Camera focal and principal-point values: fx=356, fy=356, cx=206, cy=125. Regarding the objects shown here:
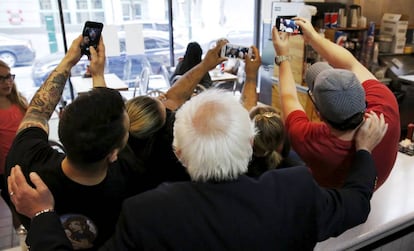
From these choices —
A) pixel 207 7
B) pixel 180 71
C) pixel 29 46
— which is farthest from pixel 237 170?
pixel 207 7

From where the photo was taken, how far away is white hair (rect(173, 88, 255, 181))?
0.82 metres

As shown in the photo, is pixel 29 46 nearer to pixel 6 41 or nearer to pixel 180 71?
pixel 6 41

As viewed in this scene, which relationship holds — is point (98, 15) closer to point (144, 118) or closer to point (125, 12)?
point (125, 12)

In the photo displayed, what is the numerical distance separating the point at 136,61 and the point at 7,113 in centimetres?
374

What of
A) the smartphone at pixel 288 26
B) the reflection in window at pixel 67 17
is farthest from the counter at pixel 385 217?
the reflection in window at pixel 67 17

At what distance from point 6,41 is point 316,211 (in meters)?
5.33

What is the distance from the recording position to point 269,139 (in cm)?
127

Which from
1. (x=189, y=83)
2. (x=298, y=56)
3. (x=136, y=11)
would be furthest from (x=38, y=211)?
(x=136, y=11)

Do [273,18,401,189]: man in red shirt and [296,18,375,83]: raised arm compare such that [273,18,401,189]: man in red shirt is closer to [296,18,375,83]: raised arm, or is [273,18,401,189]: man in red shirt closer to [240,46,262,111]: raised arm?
[296,18,375,83]: raised arm

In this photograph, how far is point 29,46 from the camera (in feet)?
16.9

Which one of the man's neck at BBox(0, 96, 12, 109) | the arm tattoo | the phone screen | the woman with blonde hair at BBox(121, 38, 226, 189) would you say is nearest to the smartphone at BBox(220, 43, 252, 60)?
the phone screen

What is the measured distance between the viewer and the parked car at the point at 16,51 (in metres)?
5.01

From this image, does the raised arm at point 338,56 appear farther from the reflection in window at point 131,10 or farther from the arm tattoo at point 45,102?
the reflection in window at point 131,10

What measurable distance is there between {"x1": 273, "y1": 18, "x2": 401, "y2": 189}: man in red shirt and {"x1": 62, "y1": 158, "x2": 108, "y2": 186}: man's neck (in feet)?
2.23
